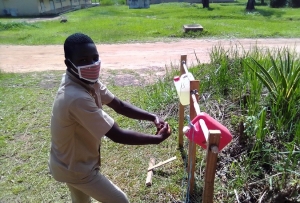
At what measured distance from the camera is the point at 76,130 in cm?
201

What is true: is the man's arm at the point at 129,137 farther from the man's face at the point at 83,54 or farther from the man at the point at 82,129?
the man's face at the point at 83,54

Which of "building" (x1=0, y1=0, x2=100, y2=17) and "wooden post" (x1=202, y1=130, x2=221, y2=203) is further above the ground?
"building" (x1=0, y1=0, x2=100, y2=17)

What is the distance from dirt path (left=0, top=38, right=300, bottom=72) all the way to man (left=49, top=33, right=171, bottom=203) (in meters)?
5.86

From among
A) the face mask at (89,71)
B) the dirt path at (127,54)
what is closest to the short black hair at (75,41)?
the face mask at (89,71)

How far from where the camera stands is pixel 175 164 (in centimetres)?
345

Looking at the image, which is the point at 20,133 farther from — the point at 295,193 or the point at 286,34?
the point at 286,34

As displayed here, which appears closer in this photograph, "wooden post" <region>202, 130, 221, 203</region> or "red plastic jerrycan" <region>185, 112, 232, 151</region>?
"wooden post" <region>202, 130, 221, 203</region>

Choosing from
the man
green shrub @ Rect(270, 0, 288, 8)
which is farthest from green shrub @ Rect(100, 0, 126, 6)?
the man

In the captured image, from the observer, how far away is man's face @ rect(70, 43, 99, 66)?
1.92m

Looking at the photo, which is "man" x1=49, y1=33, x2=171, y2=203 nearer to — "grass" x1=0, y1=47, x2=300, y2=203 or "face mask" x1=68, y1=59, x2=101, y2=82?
"face mask" x1=68, y1=59, x2=101, y2=82

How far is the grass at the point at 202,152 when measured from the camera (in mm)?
2740

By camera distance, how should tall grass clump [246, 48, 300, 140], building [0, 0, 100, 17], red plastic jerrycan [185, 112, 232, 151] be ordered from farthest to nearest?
building [0, 0, 100, 17], tall grass clump [246, 48, 300, 140], red plastic jerrycan [185, 112, 232, 151]

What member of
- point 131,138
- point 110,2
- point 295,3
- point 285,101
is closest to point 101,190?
point 131,138

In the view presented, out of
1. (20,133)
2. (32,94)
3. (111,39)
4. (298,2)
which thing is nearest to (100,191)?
(20,133)
